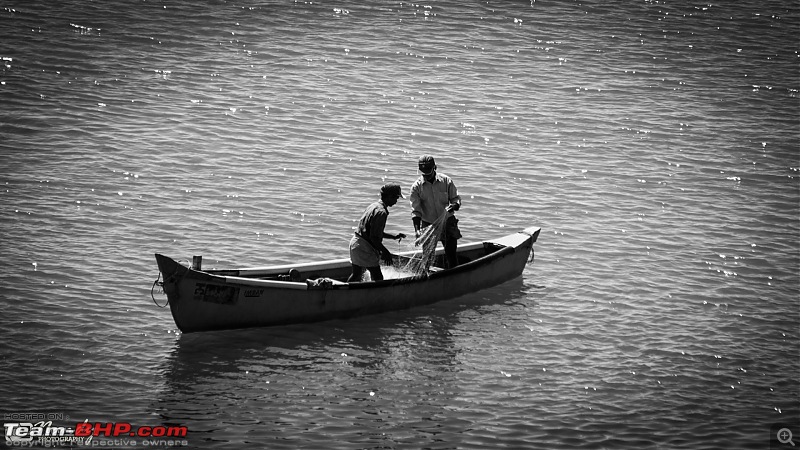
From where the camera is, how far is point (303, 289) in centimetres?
1457

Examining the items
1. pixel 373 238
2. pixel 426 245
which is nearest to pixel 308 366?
pixel 373 238

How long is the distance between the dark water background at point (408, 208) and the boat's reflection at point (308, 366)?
0.05m

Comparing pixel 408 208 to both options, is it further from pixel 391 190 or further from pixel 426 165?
pixel 391 190

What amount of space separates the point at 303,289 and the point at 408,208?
22.3 feet

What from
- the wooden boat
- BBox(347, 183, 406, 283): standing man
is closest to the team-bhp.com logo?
the wooden boat

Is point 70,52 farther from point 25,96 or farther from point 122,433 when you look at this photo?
point 122,433

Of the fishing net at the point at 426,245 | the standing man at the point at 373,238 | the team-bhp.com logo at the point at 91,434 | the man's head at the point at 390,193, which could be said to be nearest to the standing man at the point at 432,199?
the fishing net at the point at 426,245

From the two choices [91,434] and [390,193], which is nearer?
[91,434]

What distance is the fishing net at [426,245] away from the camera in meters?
15.8

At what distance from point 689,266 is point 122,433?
36.0ft

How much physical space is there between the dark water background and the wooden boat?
0.94ft

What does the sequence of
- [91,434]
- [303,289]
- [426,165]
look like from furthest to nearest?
[426,165] < [303,289] < [91,434]

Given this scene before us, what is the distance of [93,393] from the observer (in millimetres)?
12578

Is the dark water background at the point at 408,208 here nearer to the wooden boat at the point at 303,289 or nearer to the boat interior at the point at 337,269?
the wooden boat at the point at 303,289
